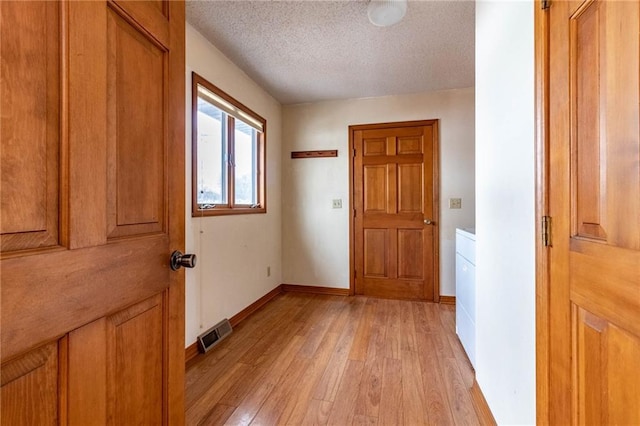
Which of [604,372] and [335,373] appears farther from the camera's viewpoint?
[335,373]

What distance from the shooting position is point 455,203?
10.2 feet

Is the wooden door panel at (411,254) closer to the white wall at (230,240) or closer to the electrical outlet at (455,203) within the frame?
the electrical outlet at (455,203)

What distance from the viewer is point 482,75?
4.91ft

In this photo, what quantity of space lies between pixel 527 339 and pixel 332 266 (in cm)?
257

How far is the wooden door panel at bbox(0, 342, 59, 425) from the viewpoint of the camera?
1.48ft

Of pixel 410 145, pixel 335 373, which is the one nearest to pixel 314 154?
pixel 410 145

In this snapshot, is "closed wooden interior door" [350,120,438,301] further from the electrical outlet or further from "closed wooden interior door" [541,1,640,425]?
"closed wooden interior door" [541,1,640,425]

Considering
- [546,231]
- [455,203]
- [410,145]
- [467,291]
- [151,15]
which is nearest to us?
[151,15]

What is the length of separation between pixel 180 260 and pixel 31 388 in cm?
41

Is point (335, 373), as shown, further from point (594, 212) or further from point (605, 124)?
point (605, 124)

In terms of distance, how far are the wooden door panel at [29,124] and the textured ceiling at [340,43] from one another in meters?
1.65

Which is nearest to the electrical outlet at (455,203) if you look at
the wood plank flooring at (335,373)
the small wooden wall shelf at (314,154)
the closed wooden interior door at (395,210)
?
the closed wooden interior door at (395,210)

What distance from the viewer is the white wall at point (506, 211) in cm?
99

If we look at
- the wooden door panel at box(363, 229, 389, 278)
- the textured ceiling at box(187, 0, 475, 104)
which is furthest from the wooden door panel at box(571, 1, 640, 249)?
the wooden door panel at box(363, 229, 389, 278)
